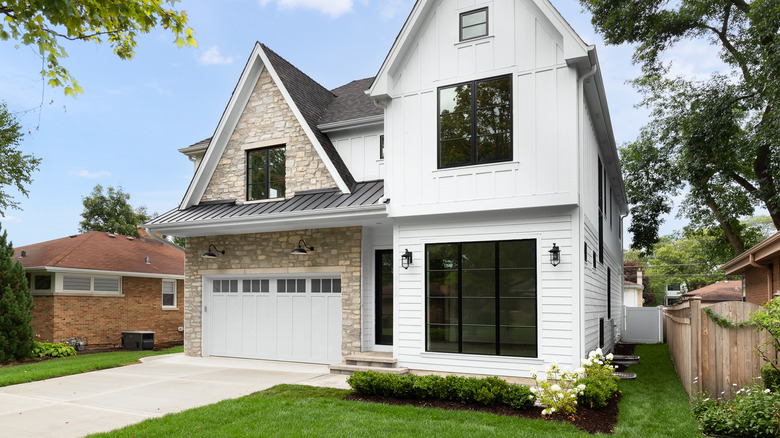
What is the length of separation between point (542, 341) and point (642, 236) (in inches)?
653

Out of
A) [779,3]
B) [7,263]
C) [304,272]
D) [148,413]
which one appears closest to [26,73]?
[148,413]

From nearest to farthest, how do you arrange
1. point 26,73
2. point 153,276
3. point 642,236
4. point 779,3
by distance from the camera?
point 26,73, point 779,3, point 153,276, point 642,236

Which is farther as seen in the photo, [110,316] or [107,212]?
[107,212]

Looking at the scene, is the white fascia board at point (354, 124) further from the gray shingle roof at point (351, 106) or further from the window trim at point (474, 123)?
the window trim at point (474, 123)

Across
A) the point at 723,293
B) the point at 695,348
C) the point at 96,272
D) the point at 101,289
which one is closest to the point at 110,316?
the point at 101,289

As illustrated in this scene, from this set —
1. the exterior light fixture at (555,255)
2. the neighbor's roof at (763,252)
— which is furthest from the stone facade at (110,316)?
Answer: the neighbor's roof at (763,252)

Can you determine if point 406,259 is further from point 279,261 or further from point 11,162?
point 11,162

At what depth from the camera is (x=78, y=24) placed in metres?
5.78

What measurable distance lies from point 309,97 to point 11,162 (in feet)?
44.5

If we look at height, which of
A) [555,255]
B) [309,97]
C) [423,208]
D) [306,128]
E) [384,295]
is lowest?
[384,295]

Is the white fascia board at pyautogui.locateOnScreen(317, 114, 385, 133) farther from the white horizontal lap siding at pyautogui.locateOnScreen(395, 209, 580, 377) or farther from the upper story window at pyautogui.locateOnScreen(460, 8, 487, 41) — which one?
the white horizontal lap siding at pyautogui.locateOnScreen(395, 209, 580, 377)

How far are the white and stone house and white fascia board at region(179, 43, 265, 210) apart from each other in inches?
1.5

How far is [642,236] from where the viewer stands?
77.6 ft

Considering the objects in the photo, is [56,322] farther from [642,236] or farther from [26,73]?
[642,236]
